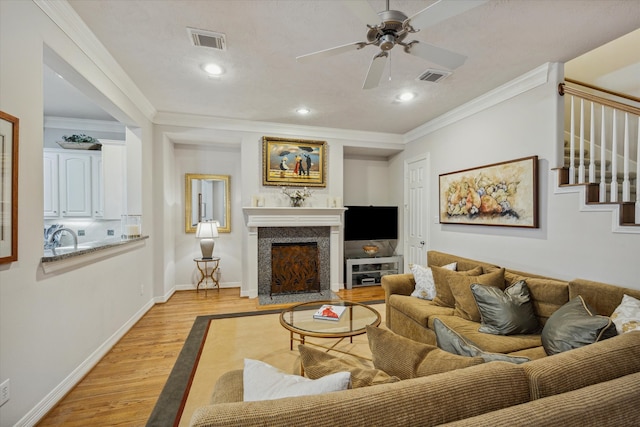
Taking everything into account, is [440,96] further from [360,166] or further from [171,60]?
[171,60]

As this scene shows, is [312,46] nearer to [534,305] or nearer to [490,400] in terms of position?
[490,400]

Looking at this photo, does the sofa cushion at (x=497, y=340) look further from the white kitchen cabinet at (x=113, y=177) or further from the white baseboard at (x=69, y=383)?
the white kitchen cabinet at (x=113, y=177)

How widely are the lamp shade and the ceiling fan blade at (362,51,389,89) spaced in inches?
129

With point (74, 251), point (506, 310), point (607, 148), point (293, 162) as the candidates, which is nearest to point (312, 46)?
point (293, 162)

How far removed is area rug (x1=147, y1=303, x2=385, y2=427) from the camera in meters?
1.99

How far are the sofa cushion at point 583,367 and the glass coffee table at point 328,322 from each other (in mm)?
1224

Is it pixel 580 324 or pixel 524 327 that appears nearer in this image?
pixel 580 324

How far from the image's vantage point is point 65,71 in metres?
2.25

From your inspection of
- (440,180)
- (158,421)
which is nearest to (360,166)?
(440,180)

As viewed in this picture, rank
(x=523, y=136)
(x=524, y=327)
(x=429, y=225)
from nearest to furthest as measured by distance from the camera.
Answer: (x=524, y=327)
(x=523, y=136)
(x=429, y=225)

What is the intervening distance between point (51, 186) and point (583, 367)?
226 inches

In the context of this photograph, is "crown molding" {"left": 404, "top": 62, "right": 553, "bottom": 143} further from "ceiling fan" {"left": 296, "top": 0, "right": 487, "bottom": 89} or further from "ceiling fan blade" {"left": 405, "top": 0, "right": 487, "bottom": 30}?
"ceiling fan blade" {"left": 405, "top": 0, "right": 487, "bottom": 30}

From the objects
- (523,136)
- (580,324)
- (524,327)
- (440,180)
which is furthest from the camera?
(440,180)

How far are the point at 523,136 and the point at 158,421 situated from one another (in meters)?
3.94
